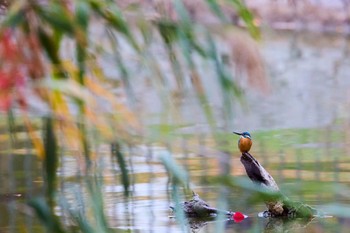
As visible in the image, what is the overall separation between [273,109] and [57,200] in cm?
517

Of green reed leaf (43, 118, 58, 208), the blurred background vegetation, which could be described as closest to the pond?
the blurred background vegetation

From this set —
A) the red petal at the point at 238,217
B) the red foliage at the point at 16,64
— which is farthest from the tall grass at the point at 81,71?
the red petal at the point at 238,217

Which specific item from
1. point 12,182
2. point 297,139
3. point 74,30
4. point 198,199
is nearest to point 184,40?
point 74,30

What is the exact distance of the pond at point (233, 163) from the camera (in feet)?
6.45

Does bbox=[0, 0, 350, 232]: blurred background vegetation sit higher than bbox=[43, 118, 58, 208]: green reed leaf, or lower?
higher

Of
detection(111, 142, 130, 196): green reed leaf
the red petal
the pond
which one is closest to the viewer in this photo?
detection(111, 142, 130, 196): green reed leaf

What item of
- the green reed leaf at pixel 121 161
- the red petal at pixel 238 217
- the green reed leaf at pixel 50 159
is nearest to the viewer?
the green reed leaf at pixel 50 159

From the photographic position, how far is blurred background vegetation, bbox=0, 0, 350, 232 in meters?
1.43

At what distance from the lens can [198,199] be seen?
3027 mm

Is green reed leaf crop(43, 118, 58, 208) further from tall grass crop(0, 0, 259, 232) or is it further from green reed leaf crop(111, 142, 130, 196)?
green reed leaf crop(111, 142, 130, 196)

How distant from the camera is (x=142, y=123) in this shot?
1663mm

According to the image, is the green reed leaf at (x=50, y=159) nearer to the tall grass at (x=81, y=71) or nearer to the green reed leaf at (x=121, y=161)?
the tall grass at (x=81, y=71)

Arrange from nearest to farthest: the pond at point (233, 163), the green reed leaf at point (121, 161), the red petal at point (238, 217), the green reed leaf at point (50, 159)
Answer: the green reed leaf at point (50, 159) < the green reed leaf at point (121, 161) < the pond at point (233, 163) < the red petal at point (238, 217)

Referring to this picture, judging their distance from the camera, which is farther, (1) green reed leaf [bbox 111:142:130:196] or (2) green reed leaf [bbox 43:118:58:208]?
(1) green reed leaf [bbox 111:142:130:196]
